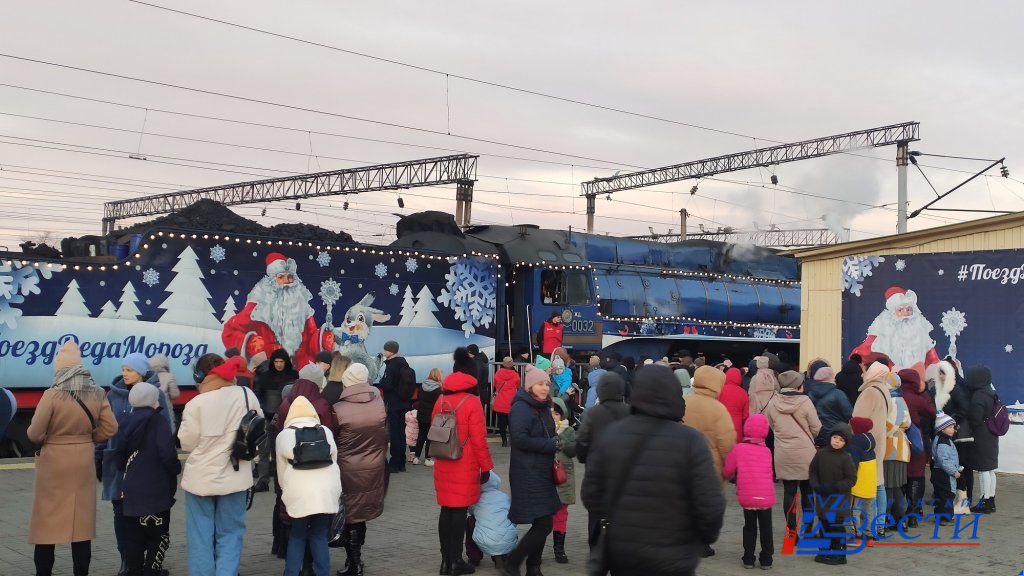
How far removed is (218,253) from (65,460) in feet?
24.8

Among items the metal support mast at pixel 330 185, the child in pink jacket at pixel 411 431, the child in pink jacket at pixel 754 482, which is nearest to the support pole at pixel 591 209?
the metal support mast at pixel 330 185

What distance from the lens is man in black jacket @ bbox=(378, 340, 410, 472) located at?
12258mm

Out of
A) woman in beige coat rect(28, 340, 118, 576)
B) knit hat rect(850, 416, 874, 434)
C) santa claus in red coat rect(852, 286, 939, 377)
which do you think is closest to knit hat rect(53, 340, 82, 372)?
woman in beige coat rect(28, 340, 118, 576)

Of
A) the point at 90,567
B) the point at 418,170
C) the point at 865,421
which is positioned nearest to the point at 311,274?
the point at 90,567

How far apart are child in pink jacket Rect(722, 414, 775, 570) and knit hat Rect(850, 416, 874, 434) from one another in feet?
3.97

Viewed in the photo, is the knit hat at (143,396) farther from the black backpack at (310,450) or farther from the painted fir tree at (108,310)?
the painted fir tree at (108,310)

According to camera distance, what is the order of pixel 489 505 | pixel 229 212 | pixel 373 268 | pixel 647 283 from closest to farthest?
pixel 489 505 → pixel 229 212 → pixel 373 268 → pixel 647 283

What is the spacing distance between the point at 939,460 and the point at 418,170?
27.8m

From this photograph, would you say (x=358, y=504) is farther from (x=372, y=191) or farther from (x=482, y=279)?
(x=372, y=191)

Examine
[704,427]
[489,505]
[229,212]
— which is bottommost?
[489,505]

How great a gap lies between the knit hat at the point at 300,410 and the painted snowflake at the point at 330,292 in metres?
8.84

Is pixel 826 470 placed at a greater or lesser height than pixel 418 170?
lesser

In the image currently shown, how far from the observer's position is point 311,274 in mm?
15070

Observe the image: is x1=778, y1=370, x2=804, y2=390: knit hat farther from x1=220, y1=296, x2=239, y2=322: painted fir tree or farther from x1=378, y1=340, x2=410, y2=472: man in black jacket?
x1=220, y1=296, x2=239, y2=322: painted fir tree
